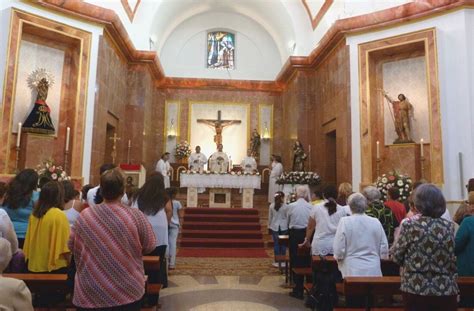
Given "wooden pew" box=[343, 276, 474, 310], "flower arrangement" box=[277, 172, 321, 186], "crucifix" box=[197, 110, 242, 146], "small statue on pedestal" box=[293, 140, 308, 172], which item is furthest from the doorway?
"wooden pew" box=[343, 276, 474, 310]

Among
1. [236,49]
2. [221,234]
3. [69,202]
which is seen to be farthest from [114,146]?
[236,49]

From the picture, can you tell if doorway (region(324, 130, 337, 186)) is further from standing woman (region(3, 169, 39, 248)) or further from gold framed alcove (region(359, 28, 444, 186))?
standing woman (region(3, 169, 39, 248))

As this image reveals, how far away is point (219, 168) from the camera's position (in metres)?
14.2

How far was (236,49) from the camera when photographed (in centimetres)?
1917

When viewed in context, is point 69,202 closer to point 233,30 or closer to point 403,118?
point 403,118

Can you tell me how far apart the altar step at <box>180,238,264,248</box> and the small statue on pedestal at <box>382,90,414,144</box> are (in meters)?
4.62

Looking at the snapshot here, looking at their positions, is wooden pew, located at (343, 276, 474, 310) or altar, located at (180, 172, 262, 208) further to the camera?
altar, located at (180, 172, 262, 208)

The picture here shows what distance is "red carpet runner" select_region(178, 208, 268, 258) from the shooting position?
363 inches

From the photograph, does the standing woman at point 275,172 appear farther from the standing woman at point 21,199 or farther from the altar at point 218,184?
the standing woman at point 21,199

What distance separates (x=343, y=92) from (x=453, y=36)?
3.22m

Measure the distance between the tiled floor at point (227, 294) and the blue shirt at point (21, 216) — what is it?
81.3 inches

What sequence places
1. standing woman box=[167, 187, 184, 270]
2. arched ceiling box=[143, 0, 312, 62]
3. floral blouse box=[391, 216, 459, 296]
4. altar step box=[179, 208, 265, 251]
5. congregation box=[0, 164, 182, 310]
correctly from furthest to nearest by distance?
arched ceiling box=[143, 0, 312, 62]
altar step box=[179, 208, 265, 251]
standing woman box=[167, 187, 184, 270]
floral blouse box=[391, 216, 459, 296]
congregation box=[0, 164, 182, 310]

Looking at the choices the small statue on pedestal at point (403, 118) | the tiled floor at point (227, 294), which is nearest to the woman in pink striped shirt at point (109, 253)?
the tiled floor at point (227, 294)

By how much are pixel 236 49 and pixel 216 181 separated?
9.28 m
